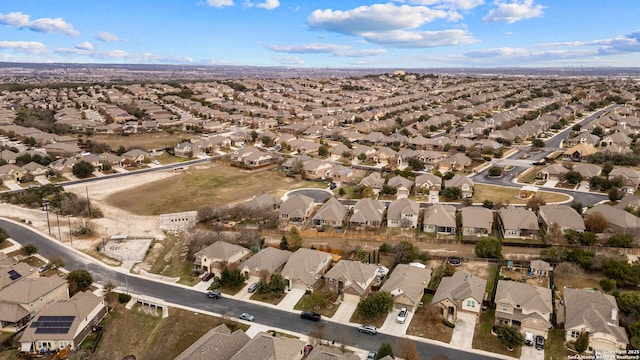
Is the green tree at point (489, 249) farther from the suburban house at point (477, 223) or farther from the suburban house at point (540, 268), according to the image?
the suburban house at point (477, 223)

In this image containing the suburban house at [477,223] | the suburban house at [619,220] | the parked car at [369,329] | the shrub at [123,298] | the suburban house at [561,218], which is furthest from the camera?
the suburban house at [477,223]

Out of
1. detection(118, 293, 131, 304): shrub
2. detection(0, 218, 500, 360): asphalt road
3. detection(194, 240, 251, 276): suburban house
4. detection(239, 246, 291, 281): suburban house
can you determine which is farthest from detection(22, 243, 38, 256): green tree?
detection(239, 246, 291, 281): suburban house

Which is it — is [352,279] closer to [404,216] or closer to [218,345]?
[218,345]

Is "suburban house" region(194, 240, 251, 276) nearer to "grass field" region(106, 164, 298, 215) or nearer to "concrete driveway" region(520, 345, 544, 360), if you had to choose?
"grass field" region(106, 164, 298, 215)

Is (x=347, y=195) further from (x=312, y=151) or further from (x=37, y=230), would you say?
(x=37, y=230)

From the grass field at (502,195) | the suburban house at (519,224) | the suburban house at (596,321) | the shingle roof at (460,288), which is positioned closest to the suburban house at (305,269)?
the shingle roof at (460,288)

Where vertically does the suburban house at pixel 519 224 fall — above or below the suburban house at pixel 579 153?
below

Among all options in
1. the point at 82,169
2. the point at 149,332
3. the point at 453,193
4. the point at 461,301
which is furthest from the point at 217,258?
the point at 82,169
